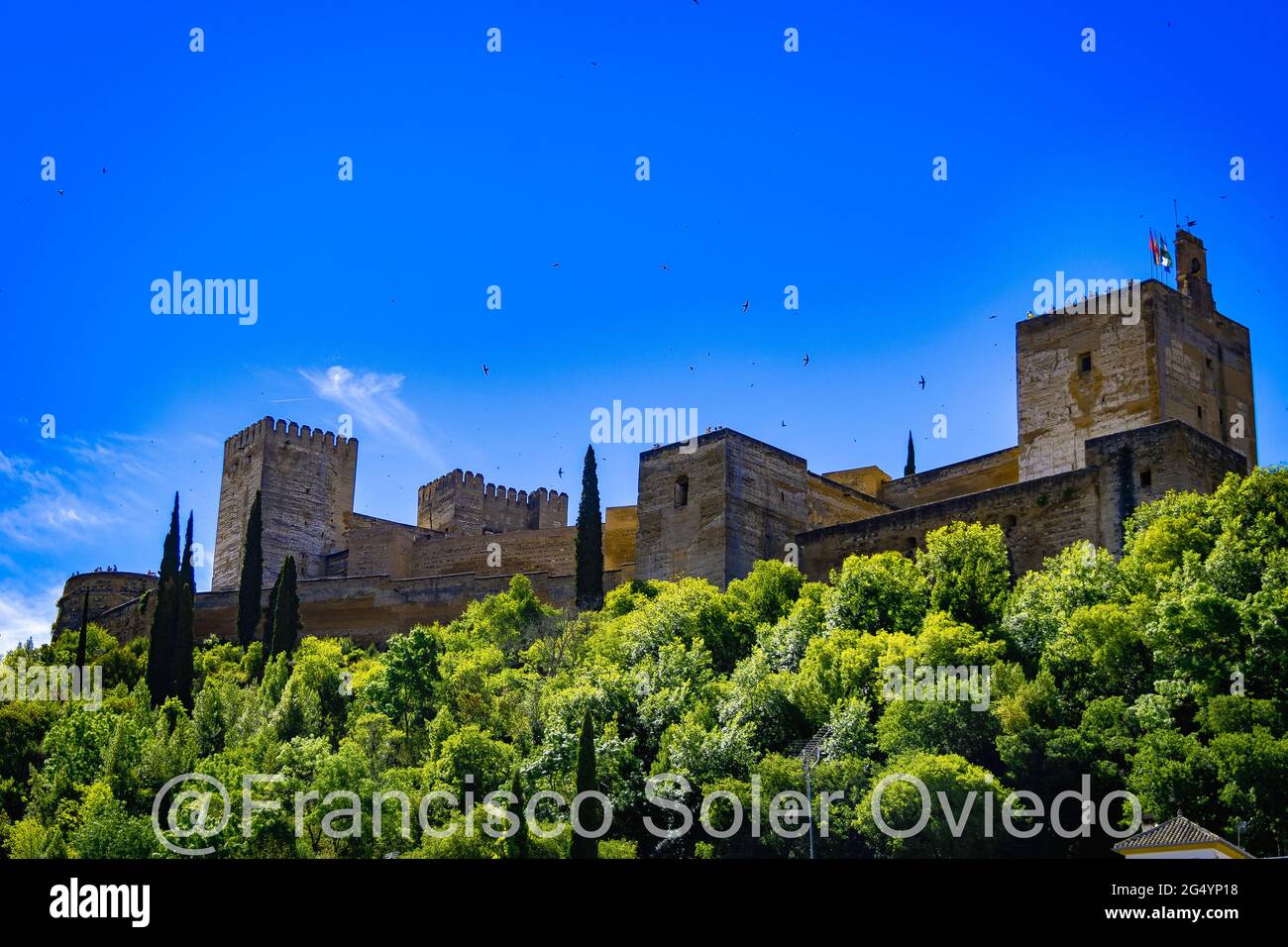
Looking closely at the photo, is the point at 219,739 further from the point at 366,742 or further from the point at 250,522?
the point at 250,522

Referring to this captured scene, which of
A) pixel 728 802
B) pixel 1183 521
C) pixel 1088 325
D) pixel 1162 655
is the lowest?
pixel 728 802

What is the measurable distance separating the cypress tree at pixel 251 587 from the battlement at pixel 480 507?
34.4 feet

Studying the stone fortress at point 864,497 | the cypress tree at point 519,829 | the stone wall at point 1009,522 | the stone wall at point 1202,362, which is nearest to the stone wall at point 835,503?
the stone fortress at point 864,497

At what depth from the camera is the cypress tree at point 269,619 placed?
4425 cm

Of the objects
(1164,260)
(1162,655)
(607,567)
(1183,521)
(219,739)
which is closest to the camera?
(1162,655)

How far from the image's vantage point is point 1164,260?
4134 cm

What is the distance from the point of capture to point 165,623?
4291 centimetres

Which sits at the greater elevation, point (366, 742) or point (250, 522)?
point (250, 522)

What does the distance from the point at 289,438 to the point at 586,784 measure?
31484 millimetres

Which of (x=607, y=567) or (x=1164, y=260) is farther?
(x=607, y=567)

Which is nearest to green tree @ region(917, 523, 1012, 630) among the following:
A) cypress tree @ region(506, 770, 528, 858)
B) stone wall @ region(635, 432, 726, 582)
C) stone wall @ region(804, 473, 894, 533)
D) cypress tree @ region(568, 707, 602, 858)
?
stone wall @ region(635, 432, 726, 582)
